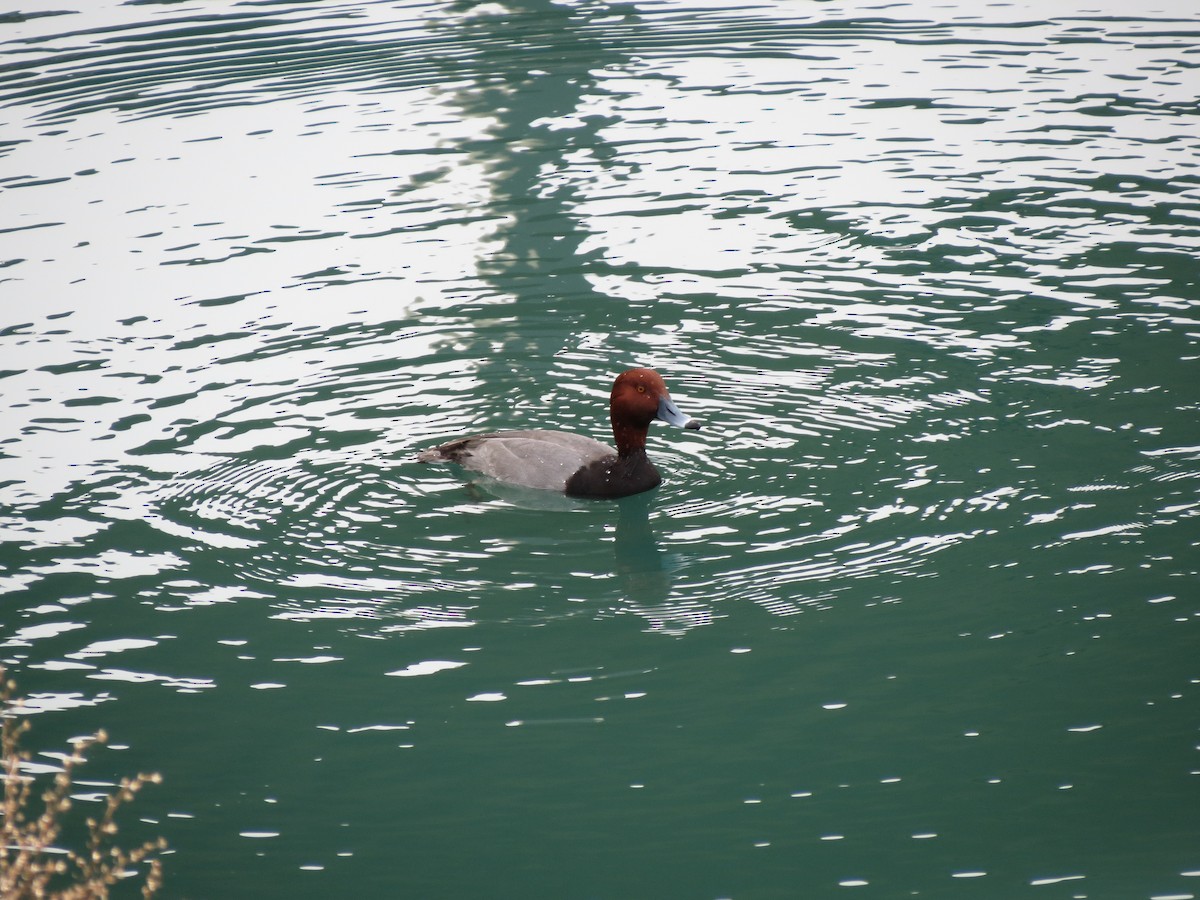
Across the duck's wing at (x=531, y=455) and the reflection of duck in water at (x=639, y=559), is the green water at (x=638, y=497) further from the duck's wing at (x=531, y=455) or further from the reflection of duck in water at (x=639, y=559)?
the duck's wing at (x=531, y=455)

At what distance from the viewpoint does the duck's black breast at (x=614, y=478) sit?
28.5 feet

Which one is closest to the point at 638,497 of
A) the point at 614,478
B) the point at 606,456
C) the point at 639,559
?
the point at 614,478

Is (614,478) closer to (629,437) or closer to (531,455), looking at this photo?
(629,437)

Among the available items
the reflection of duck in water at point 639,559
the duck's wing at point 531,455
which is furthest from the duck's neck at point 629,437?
the reflection of duck in water at point 639,559

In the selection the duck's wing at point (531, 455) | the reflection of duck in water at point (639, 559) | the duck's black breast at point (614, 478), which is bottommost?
the reflection of duck in water at point (639, 559)

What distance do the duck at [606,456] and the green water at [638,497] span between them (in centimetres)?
17

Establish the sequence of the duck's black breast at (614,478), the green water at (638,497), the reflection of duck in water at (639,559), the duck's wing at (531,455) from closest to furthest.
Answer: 1. the green water at (638,497)
2. the reflection of duck in water at (639,559)
3. the duck's black breast at (614,478)
4. the duck's wing at (531,455)

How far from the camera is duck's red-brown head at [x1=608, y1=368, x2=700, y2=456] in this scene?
8.76 metres

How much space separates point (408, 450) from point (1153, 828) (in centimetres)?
520

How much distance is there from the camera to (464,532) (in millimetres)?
8344

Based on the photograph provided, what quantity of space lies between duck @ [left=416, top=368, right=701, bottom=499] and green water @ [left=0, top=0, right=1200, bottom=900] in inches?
6.9

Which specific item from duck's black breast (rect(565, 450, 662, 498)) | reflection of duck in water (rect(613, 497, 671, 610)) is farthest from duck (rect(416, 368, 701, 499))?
reflection of duck in water (rect(613, 497, 671, 610))

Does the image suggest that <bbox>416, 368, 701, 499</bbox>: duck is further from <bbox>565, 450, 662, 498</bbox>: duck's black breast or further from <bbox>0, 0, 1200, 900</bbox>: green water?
<bbox>0, 0, 1200, 900</bbox>: green water

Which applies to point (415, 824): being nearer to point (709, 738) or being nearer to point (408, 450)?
point (709, 738)
